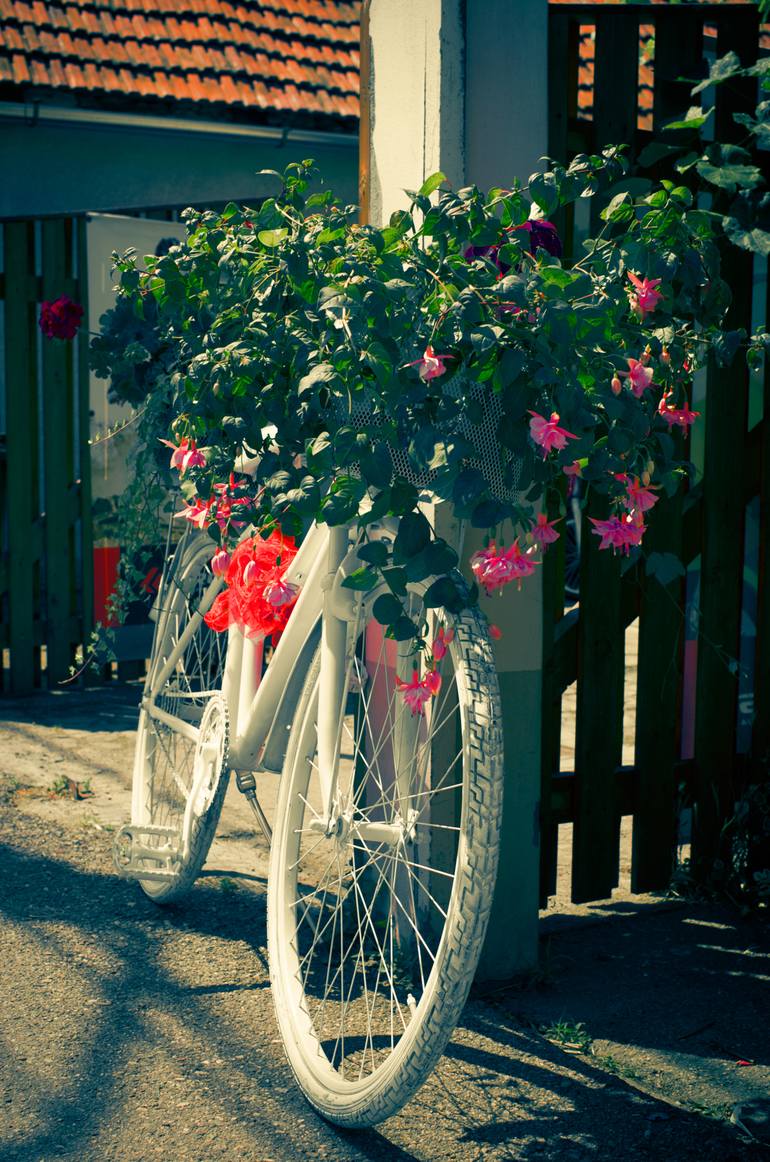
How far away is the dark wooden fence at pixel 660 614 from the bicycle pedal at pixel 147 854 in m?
1.03

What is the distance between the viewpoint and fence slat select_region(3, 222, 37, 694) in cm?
641

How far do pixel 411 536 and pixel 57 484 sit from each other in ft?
14.5

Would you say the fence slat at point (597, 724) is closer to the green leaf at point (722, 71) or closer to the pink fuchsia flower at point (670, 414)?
the pink fuchsia flower at point (670, 414)

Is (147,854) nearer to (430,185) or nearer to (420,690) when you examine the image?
(420,690)

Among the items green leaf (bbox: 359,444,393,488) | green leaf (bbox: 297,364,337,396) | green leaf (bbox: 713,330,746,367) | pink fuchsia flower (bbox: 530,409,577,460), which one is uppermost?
green leaf (bbox: 713,330,746,367)

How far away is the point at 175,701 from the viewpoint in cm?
405

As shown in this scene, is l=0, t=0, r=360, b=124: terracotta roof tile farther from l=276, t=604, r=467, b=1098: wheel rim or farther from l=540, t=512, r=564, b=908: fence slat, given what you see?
l=276, t=604, r=467, b=1098: wheel rim

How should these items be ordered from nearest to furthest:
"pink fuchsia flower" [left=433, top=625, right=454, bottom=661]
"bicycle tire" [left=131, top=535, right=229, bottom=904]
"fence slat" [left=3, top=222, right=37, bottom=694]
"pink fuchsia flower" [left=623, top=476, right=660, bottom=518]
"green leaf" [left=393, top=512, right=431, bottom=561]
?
1. "green leaf" [left=393, top=512, right=431, bottom=561]
2. "pink fuchsia flower" [left=433, top=625, right=454, bottom=661]
3. "pink fuchsia flower" [left=623, top=476, right=660, bottom=518]
4. "bicycle tire" [left=131, top=535, right=229, bottom=904]
5. "fence slat" [left=3, top=222, right=37, bottom=694]

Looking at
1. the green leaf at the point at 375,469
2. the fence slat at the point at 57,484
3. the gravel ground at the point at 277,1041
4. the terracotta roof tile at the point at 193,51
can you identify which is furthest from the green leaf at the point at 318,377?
the terracotta roof tile at the point at 193,51

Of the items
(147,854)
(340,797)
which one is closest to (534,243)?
(340,797)

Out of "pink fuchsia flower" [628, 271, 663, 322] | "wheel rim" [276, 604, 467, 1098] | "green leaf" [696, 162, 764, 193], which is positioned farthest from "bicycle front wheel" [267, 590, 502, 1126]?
"green leaf" [696, 162, 764, 193]

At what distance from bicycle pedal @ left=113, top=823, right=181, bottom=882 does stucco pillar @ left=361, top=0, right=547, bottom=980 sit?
92 cm

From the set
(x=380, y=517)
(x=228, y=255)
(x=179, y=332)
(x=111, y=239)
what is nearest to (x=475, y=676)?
(x=380, y=517)

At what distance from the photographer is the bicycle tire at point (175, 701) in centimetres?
386
